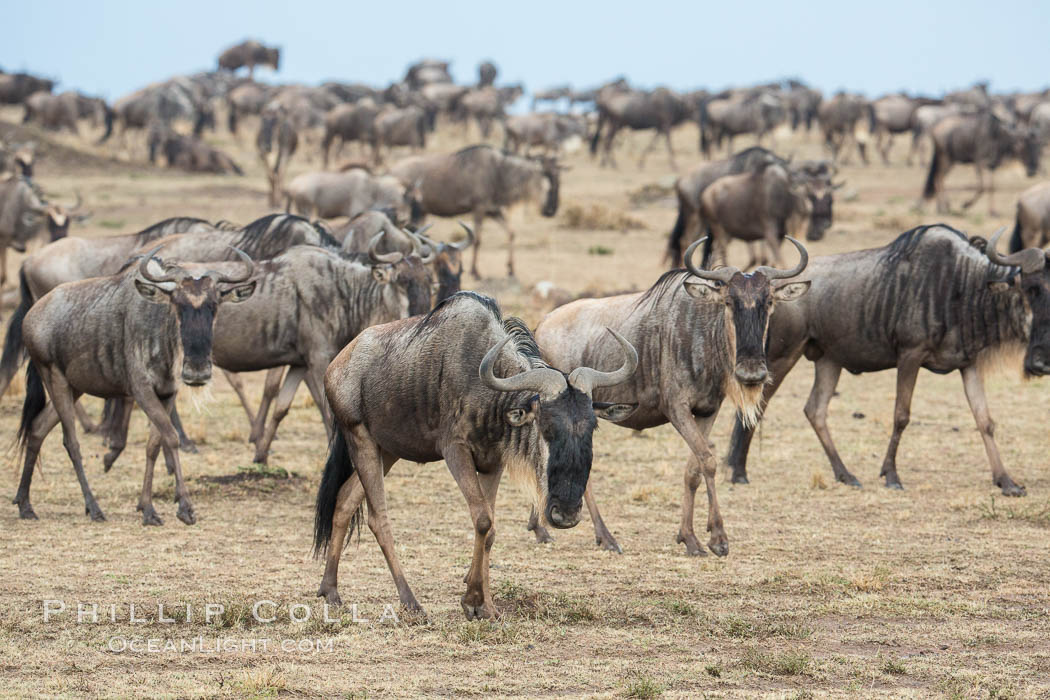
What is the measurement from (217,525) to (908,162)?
25866mm

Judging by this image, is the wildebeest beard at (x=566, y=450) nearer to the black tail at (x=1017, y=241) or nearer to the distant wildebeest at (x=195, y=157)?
the black tail at (x=1017, y=241)

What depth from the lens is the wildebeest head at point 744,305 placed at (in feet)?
21.9

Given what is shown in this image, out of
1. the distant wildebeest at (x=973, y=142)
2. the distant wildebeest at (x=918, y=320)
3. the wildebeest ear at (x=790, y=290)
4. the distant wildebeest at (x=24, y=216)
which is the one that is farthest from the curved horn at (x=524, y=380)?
the distant wildebeest at (x=973, y=142)

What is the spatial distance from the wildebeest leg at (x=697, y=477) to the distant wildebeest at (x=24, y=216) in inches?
439

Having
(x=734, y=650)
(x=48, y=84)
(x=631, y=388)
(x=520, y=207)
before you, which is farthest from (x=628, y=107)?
(x=734, y=650)

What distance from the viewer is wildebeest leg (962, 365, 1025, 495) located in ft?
27.7

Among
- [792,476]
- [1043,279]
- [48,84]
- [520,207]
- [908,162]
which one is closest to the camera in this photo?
[1043,279]

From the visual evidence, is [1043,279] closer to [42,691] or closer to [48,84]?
[42,691]

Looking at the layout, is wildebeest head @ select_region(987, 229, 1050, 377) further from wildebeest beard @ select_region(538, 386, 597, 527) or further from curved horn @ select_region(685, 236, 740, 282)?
wildebeest beard @ select_region(538, 386, 597, 527)

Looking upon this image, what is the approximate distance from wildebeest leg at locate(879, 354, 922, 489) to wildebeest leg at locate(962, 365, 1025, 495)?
0.35 meters

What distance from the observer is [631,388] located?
7.20 metres

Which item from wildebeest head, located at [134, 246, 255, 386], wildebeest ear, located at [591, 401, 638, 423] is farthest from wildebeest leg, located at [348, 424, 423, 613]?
wildebeest head, located at [134, 246, 255, 386]

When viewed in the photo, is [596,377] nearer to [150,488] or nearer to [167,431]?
[167,431]

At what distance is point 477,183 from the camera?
17812 millimetres
